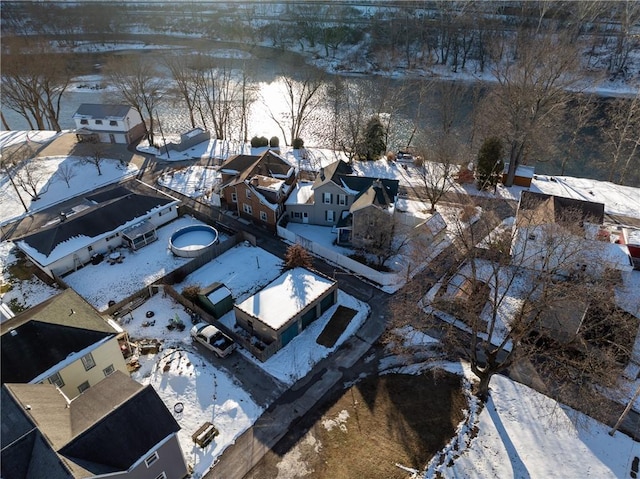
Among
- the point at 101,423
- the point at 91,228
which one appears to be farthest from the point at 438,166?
the point at 101,423

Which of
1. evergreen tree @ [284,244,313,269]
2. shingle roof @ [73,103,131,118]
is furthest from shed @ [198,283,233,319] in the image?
shingle roof @ [73,103,131,118]

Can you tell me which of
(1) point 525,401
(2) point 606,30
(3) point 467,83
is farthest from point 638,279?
(2) point 606,30

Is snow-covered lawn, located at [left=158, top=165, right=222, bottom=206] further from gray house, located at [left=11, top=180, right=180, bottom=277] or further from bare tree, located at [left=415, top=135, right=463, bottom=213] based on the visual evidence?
bare tree, located at [left=415, top=135, right=463, bottom=213]

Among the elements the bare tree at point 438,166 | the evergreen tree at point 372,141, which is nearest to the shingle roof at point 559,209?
the bare tree at point 438,166

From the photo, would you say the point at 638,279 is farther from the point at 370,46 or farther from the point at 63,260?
the point at 370,46

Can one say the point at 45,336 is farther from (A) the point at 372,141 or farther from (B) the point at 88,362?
(A) the point at 372,141
